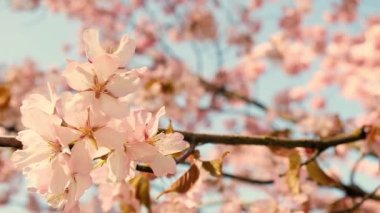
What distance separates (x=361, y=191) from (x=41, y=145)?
1791 mm

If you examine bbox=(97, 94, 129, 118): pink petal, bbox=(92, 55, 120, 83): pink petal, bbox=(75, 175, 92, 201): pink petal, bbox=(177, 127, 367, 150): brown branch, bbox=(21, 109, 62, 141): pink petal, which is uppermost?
bbox=(92, 55, 120, 83): pink petal

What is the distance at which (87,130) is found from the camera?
0.94m

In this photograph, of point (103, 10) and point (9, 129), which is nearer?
point (9, 129)

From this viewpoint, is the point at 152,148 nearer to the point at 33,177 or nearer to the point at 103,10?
the point at 33,177

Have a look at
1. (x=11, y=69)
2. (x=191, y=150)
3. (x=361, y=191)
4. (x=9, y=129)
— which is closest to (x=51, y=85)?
(x=191, y=150)

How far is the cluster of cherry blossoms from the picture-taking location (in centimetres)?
93

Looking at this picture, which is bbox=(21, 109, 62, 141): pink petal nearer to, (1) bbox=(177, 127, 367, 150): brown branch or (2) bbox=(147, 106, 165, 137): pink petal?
(2) bbox=(147, 106, 165, 137): pink petal

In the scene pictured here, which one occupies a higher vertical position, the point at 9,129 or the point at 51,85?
the point at 51,85

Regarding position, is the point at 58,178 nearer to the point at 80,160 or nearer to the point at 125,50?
the point at 80,160

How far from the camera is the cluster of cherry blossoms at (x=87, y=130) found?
0.93 metres

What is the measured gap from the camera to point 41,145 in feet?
3.14

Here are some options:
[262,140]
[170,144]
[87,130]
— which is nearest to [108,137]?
[87,130]

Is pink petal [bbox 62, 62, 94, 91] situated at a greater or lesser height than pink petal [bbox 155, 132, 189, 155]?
greater

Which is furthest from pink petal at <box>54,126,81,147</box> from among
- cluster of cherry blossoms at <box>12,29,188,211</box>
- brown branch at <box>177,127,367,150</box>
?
brown branch at <box>177,127,367,150</box>
